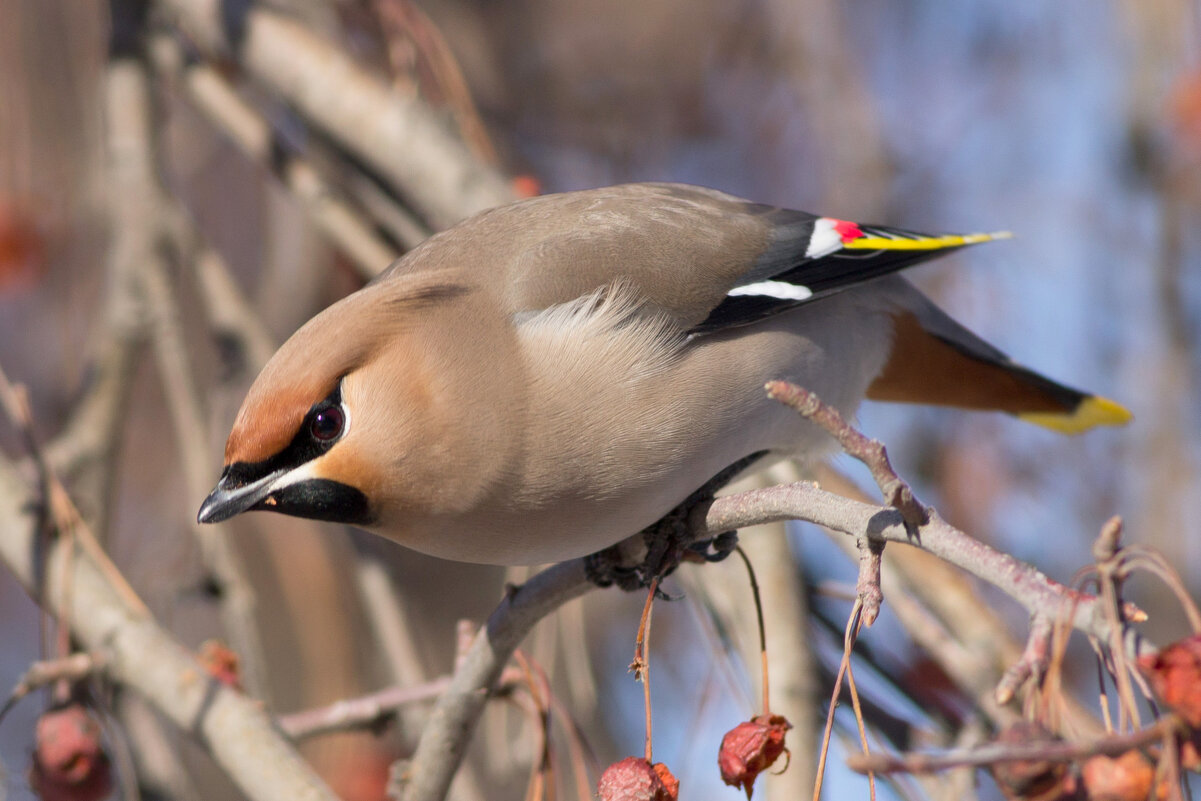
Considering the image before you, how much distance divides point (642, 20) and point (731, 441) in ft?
14.3

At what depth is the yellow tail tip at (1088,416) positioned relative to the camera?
3.65 m

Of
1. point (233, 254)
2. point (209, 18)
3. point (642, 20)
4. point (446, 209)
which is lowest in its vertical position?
point (446, 209)

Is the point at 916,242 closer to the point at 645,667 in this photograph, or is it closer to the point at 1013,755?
the point at 645,667

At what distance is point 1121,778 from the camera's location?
139cm

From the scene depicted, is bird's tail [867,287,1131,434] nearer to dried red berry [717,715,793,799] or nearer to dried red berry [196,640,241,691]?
dried red berry [717,715,793,799]

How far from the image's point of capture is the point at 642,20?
258 inches

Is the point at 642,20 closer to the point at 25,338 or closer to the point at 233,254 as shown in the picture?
the point at 233,254

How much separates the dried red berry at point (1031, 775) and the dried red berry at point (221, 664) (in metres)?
1.88

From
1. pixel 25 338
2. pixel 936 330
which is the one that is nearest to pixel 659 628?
pixel 936 330

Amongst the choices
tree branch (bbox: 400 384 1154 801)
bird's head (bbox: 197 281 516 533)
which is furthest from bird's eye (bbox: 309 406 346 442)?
tree branch (bbox: 400 384 1154 801)

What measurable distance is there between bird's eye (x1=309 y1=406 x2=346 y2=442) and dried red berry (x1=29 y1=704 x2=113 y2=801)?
792mm

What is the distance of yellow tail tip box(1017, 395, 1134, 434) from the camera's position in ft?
12.0

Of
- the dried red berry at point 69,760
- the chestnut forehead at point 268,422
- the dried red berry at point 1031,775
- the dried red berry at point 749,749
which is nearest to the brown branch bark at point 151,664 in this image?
the dried red berry at point 69,760

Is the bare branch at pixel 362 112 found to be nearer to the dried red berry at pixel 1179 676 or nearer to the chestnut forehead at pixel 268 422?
the chestnut forehead at pixel 268 422
